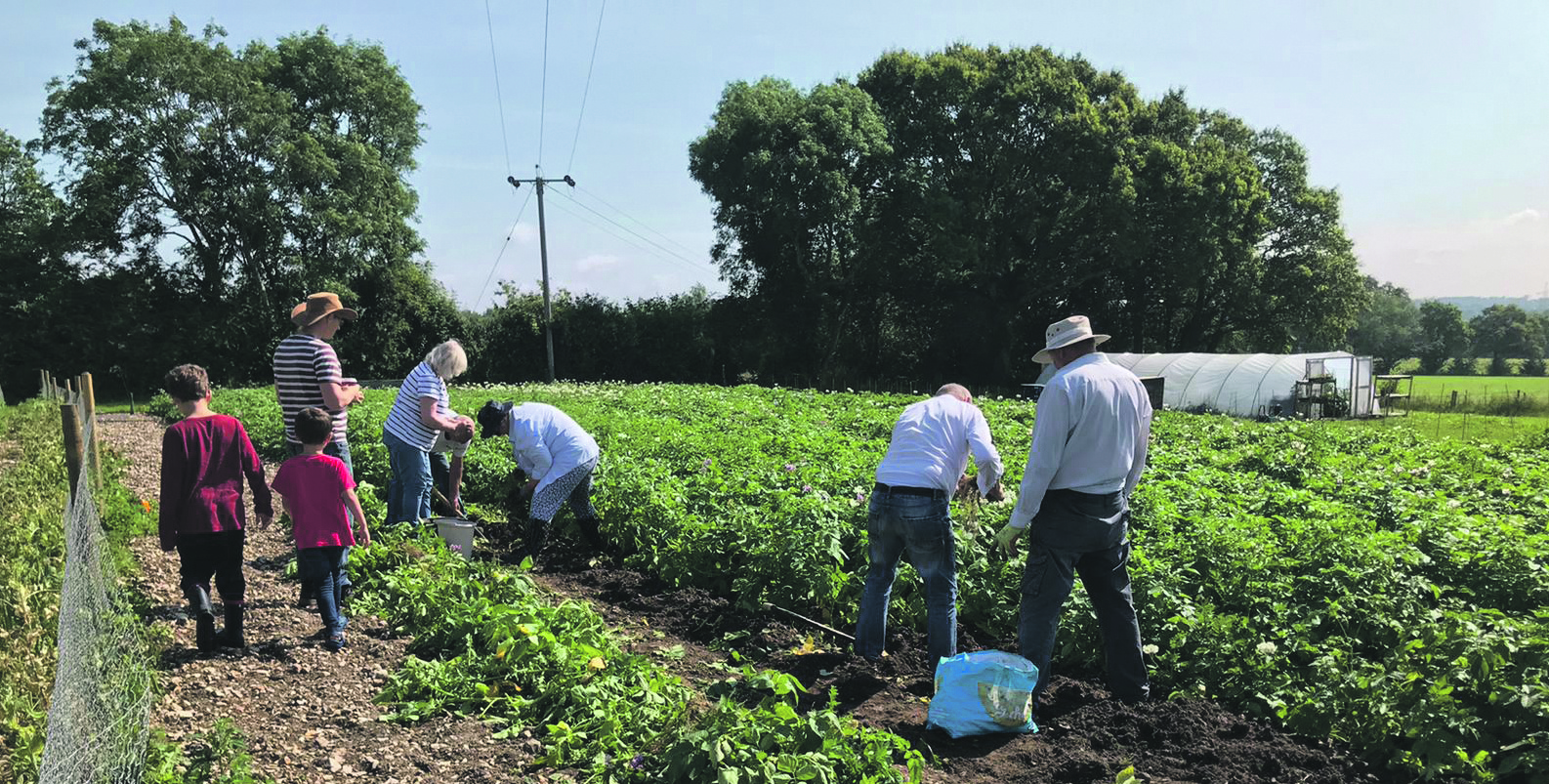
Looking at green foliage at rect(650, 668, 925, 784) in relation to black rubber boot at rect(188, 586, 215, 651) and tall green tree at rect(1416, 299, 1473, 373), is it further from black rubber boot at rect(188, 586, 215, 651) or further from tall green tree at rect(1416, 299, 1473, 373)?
tall green tree at rect(1416, 299, 1473, 373)

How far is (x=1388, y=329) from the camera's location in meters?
96.6

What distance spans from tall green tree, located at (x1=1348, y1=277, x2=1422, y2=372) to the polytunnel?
70.3 meters

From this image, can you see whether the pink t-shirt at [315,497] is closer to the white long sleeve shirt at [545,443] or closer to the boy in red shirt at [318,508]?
the boy in red shirt at [318,508]

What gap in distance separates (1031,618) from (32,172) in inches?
1978

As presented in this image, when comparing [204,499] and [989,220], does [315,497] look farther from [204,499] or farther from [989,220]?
[989,220]

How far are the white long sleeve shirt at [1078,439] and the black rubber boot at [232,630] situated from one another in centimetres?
427

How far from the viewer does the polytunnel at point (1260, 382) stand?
79.4 ft

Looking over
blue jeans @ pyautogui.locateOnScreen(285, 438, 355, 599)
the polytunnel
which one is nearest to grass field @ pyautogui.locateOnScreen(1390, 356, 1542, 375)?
the polytunnel

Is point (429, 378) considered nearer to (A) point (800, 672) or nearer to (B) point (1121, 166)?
(A) point (800, 672)

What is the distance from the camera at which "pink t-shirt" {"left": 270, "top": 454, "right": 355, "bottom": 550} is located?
4.96 metres

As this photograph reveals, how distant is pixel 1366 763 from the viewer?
12.1 ft

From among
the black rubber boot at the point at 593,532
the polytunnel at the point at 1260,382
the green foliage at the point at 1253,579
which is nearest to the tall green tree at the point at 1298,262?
the polytunnel at the point at 1260,382

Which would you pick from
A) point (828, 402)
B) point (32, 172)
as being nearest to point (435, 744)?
point (828, 402)

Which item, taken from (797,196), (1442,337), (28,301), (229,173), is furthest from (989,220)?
(1442,337)
